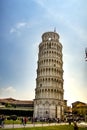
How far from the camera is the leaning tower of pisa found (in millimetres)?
56375

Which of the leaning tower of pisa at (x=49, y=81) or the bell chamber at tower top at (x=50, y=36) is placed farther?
the bell chamber at tower top at (x=50, y=36)

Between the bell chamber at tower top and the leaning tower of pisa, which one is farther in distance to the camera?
the bell chamber at tower top

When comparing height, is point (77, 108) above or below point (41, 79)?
below

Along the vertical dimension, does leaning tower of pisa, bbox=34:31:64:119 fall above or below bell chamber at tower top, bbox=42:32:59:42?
below

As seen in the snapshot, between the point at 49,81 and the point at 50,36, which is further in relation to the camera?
the point at 50,36

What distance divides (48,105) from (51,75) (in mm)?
8170

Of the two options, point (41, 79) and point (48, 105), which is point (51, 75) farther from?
point (48, 105)

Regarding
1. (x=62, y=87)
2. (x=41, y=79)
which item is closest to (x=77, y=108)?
(x=62, y=87)

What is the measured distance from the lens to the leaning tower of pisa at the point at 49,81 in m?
56.4

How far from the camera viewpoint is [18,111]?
6344cm

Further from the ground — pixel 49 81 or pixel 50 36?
pixel 50 36

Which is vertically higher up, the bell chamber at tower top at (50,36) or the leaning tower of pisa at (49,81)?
the bell chamber at tower top at (50,36)

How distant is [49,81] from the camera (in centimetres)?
5838

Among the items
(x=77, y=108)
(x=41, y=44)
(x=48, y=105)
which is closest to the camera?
(x=48, y=105)
